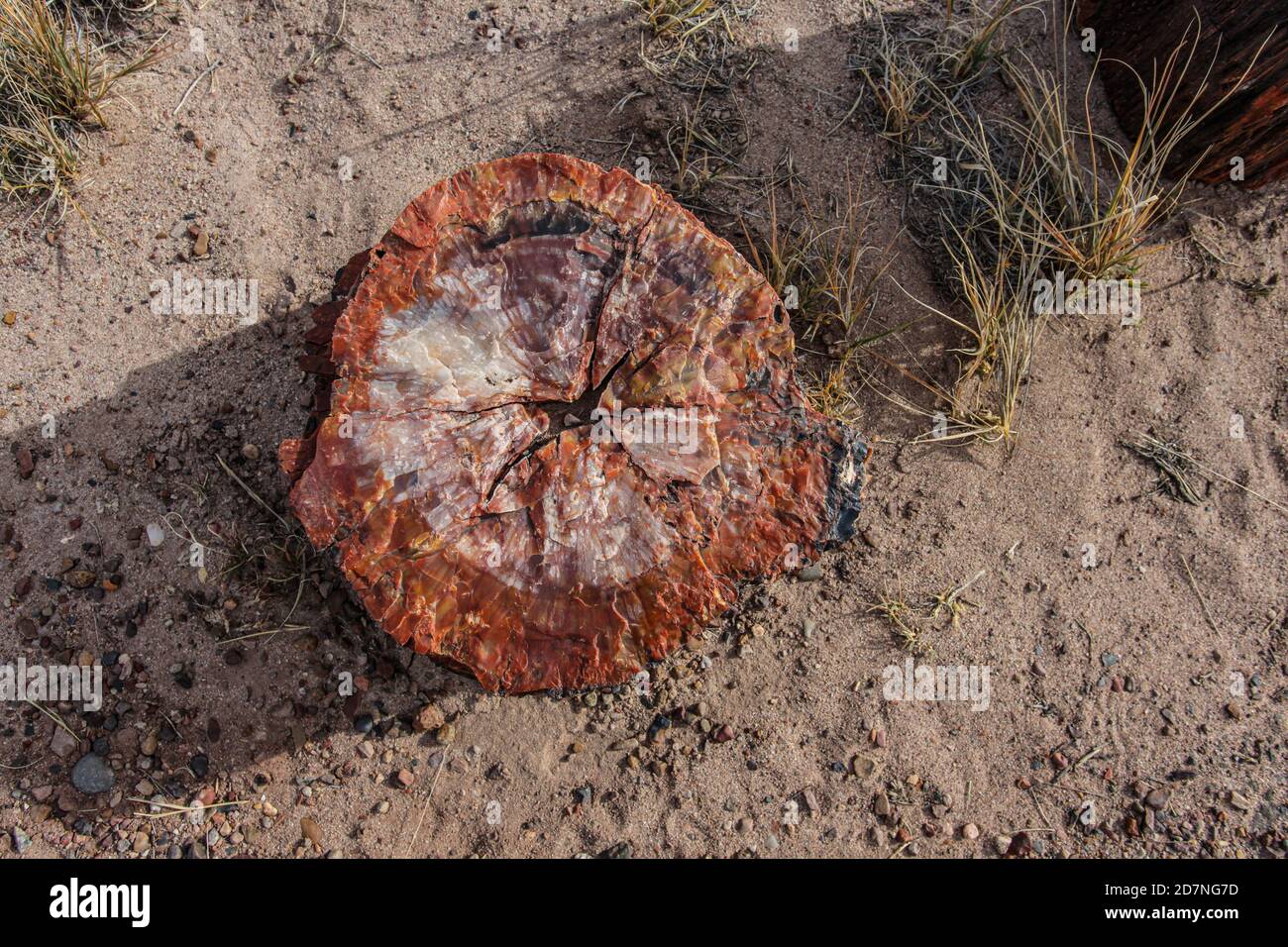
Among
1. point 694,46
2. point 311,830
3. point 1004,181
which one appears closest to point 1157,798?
point 1004,181

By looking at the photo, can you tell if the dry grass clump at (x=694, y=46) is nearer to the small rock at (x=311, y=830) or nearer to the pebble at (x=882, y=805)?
the pebble at (x=882, y=805)

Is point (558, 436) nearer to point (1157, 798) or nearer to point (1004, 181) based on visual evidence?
point (1004, 181)

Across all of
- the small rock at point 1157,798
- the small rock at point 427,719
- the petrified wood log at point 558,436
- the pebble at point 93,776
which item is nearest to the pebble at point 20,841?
the pebble at point 93,776

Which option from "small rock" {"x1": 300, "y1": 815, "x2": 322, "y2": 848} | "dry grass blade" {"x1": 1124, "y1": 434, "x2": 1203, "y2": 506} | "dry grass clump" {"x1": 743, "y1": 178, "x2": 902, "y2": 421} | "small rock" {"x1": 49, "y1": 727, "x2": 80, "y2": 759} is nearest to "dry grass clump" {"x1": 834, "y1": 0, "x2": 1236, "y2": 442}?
"dry grass clump" {"x1": 743, "y1": 178, "x2": 902, "y2": 421}

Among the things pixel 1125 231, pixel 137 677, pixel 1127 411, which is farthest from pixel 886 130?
pixel 137 677

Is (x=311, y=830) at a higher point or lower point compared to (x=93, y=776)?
lower
